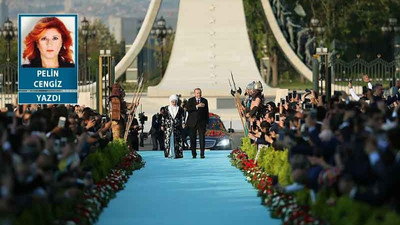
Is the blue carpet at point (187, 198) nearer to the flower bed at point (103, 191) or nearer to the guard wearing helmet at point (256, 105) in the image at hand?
the flower bed at point (103, 191)

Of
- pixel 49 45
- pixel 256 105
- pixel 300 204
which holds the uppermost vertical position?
pixel 49 45

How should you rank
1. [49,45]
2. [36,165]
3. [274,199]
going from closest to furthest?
[36,165], [274,199], [49,45]

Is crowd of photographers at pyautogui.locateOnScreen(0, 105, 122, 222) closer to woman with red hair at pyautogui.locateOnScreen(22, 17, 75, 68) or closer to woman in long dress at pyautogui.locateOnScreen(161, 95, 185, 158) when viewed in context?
woman with red hair at pyautogui.locateOnScreen(22, 17, 75, 68)

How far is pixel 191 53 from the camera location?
52.8 meters

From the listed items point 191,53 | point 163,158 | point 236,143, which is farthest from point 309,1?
point 163,158

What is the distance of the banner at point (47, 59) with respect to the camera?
21203 mm

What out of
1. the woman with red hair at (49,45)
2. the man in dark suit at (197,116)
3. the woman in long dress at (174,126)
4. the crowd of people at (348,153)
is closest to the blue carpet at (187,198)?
the crowd of people at (348,153)

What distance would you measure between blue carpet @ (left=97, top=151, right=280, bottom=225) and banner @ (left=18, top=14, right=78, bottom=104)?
1976 mm

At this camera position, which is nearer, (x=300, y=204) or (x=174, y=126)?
(x=300, y=204)

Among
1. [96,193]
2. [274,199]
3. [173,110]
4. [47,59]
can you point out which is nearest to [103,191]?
[96,193]

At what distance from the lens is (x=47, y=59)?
70.5 ft

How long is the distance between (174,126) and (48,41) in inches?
316

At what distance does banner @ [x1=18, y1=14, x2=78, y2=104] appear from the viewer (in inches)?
835

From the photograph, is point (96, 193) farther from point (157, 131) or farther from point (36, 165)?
point (157, 131)
